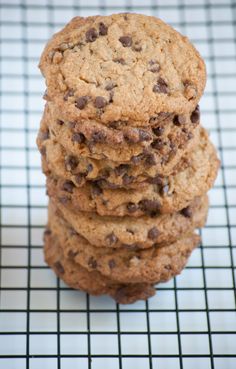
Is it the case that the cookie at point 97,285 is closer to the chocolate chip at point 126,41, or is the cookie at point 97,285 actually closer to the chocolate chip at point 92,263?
the chocolate chip at point 92,263

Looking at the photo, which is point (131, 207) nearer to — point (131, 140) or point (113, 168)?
point (113, 168)

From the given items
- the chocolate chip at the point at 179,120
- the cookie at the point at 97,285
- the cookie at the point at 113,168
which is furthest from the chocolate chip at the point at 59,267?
the chocolate chip at the point at 179,120

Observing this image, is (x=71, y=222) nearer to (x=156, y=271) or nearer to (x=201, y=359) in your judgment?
(x=156, y=271)

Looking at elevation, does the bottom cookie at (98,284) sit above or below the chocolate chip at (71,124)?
below

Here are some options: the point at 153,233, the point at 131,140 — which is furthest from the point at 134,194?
the point at 131,140

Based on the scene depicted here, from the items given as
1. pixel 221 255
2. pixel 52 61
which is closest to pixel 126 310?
pixel 221 255

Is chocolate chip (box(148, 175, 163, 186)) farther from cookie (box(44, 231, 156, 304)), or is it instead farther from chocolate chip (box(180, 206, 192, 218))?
cookie (box(44, 231, 156, 304))

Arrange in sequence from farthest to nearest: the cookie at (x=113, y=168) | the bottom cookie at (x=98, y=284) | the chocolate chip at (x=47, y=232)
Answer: the chocolate chip at (x=47, y=232), the bottom cookie at (x=98, y=284), the cookie at (x=113, y=168)

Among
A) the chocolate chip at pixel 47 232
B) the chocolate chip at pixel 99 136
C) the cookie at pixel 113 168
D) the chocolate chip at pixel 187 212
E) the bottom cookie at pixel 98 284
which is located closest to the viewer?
the chocolate chip at pixel 99 136
